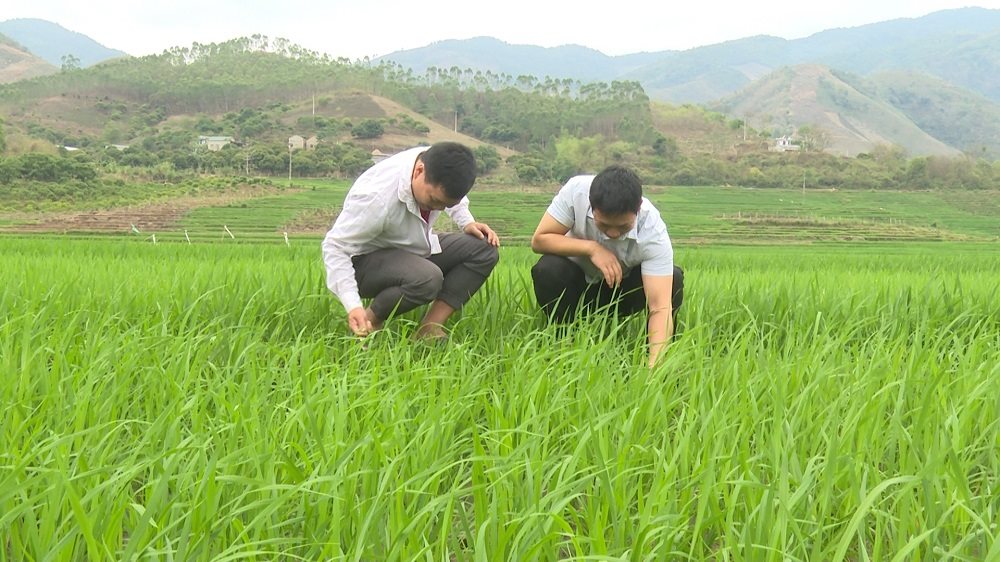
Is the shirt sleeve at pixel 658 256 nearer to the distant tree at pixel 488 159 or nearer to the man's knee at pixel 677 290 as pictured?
the man's knee at pixel 677 290

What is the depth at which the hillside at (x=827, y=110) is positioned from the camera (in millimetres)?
140375

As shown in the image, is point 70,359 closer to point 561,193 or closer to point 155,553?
point 155,553

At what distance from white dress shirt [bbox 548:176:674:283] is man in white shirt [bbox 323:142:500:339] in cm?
37

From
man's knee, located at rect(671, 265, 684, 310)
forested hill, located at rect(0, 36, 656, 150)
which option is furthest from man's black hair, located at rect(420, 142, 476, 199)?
forested hill, located at rect(0, 36, 656, 150)

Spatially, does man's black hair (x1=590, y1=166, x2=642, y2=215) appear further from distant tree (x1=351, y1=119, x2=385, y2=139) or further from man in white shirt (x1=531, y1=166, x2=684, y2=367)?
distant tree (x1=351, y1=119, x2=385, y2=139)

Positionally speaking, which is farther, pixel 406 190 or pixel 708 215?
pixel 708 215

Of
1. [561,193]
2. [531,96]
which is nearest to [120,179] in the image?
[531,96]

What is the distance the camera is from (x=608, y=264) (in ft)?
9.65

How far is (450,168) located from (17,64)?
169627 millimetres

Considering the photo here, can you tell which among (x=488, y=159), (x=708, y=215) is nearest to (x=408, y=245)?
(x=708, y=215)

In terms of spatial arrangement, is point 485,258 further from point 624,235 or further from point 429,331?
point 624,235

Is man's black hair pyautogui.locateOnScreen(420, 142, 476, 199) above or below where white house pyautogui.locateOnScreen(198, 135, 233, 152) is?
below

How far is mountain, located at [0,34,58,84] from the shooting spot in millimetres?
136000

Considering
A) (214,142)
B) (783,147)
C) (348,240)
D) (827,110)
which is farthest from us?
(827,110)
